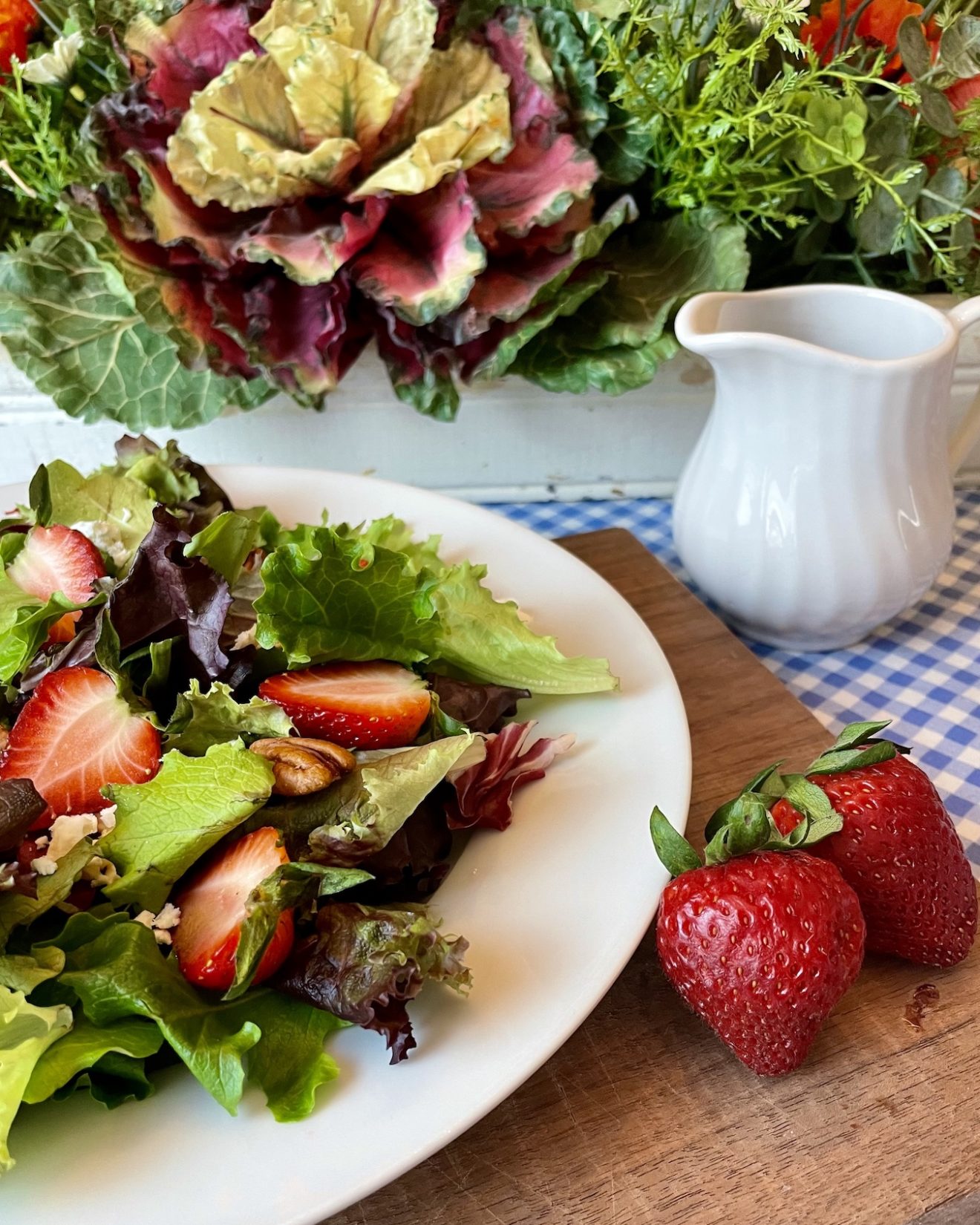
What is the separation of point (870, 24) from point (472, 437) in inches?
19.4

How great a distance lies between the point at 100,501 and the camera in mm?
811

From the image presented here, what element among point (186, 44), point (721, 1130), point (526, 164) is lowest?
point (721, 1130)

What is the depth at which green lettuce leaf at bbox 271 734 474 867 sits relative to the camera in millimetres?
537

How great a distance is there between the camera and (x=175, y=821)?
20.9 inches

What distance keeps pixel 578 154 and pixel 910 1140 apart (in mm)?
738

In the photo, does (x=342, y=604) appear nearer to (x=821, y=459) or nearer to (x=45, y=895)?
(x=45, y=895)

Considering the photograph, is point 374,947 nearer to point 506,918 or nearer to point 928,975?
point 506,918

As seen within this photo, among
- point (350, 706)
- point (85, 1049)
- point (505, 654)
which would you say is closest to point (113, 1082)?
point (85, 1049)

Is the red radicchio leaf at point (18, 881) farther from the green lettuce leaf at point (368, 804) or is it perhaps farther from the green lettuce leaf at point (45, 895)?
the green lettuce leaf at point (368, 804)

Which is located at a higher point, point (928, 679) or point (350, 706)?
point (350, 706)

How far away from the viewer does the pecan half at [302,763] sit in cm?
56

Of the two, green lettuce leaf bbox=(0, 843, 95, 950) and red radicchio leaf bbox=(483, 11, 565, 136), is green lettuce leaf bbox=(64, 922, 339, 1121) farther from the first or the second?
red radicchio leaf bbox=(483, 11, 565, 136)

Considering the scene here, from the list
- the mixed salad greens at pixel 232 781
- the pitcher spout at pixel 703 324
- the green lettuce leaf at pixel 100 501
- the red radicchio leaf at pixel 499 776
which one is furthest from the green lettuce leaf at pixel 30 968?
the pitcher spout at pixel 703 324

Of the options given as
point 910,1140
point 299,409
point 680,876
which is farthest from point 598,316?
point 910,1140
